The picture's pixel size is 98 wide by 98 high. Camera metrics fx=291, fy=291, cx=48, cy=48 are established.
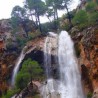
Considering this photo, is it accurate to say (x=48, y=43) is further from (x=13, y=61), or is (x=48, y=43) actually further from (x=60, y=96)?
(x=60, y=96)

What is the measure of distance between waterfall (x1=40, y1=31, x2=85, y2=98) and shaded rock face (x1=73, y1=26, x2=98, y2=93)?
38.1 inches

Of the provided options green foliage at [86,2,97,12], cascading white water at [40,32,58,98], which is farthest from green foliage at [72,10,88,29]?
cascading white water at [40,32,58,98]

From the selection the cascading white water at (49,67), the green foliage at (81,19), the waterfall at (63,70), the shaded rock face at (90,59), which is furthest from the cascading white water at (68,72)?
the green foliage at (81,19)

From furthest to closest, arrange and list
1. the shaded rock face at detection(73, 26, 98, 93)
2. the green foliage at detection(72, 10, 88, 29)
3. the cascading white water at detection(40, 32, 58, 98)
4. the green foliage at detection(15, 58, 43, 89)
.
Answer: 1. the green foliage at detection(72, 10, 88, 29)
2. the green foliage at detection(15, 58, 43, 89)
3. the cascading white water at detection(40, 32, 58, 98)
4. the shaded rock face at detection(73, 26, 98, 93)

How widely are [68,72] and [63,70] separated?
3.05 feet

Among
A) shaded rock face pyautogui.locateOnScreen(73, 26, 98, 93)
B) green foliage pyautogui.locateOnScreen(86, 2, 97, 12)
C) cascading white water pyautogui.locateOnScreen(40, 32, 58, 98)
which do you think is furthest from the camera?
green foliage pyautogui.locateOnScreen(86, 2, 97, 12)

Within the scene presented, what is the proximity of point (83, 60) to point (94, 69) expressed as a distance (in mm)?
2701

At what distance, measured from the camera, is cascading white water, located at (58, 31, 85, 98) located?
32.2 metres

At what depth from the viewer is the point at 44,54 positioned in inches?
1523

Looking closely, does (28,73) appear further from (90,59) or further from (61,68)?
(90,59)

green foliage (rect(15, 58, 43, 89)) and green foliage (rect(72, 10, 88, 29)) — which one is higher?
green foliage (rect(72, 10, 88, 29))

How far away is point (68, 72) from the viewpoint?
114 ft

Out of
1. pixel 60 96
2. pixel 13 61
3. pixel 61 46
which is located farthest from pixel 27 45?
pixel 60 96

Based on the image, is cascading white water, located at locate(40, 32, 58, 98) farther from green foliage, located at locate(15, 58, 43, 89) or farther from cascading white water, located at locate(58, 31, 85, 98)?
green foliage, located at locate(15, 58, 43, 89)
